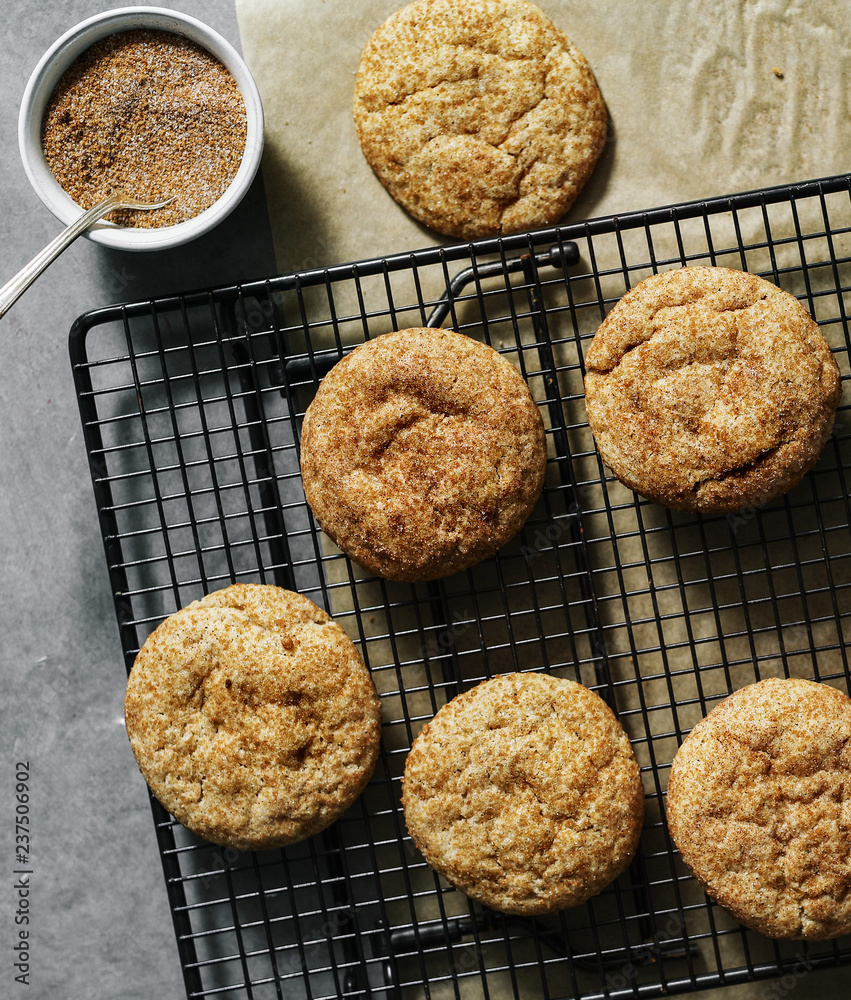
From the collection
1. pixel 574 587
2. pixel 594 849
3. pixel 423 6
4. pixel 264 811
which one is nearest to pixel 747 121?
pixel 423 6

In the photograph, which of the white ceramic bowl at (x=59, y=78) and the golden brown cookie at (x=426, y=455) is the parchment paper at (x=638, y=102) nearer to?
the white ceramic bowl at (x=59, y=78)

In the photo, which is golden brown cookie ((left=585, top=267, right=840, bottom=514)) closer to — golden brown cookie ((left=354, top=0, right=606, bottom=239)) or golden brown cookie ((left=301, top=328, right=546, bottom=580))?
golden brown cookie ((left=301, top=328, right=546, bottom=580))

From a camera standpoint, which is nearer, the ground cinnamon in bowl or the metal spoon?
the metal spoon

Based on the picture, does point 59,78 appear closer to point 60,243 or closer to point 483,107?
point 60,243

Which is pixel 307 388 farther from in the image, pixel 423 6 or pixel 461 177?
pixel 423 6

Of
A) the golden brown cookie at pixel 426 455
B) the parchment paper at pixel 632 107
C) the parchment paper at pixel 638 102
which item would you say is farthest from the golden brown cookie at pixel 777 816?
the parchment paper at pixel 638 102

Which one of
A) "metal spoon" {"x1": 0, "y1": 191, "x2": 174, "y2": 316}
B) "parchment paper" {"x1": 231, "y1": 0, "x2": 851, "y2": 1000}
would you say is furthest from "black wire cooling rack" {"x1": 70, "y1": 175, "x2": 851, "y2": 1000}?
"metal spoon" {"x1": 0, "y1": 191, "x2": 174, "y2": 316}
